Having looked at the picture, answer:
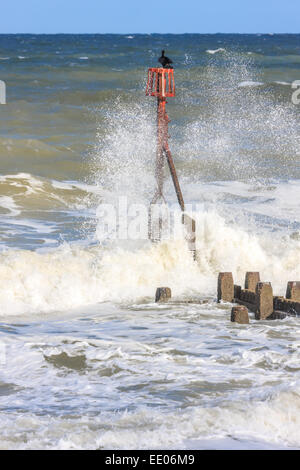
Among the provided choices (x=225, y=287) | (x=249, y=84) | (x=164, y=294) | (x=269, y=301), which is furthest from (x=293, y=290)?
(x=249, y=84)

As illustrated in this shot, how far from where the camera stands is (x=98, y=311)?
25.1ft

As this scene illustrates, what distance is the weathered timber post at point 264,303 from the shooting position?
679 centimetres

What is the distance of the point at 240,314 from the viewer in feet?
21.8

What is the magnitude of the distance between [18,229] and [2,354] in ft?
18.7

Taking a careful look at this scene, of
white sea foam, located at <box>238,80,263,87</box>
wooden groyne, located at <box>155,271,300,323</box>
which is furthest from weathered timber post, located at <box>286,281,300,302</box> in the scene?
white sea foam, located at <box>238,80,263,87</box>

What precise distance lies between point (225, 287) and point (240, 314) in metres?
0.72

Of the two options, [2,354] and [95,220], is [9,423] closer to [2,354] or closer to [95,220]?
[2,354]

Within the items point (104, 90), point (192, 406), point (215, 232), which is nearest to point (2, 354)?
point (192, 406)

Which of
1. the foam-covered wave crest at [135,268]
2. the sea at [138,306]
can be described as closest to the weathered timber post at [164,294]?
the sea at [138,306]

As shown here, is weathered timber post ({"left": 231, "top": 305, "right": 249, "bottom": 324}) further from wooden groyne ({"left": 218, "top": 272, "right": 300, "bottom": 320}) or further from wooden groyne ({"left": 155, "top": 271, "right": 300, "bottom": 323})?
wooden groyne ({"left": 218, "top": 272, "right": 300, "bottom": 320})

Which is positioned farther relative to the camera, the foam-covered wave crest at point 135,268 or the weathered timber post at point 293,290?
the foam-covered wave crest at point 135,268

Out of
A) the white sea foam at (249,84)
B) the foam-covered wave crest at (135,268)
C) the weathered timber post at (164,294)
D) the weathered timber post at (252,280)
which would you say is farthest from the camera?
the white sea foam at (249,84)

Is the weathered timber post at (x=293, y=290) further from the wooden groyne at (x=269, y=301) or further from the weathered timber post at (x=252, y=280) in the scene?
the weathered timber post at (x=252, y=280)

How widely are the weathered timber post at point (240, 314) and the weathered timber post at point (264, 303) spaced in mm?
196
